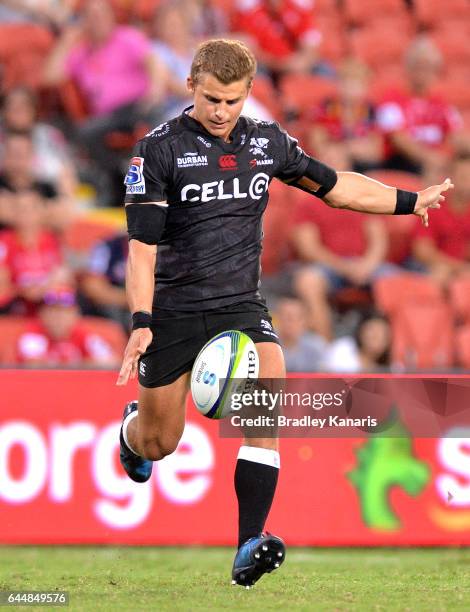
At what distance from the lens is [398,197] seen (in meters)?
5.98

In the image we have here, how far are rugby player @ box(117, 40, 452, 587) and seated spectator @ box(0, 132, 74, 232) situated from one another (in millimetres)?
4386

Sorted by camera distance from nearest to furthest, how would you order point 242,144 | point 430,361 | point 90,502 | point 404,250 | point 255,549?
point 255,549 → point 242,144 → point 90,502 → point 430,361 → point 404,250

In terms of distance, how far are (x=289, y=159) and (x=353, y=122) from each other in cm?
585

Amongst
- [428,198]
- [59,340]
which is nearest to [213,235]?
[428,198]

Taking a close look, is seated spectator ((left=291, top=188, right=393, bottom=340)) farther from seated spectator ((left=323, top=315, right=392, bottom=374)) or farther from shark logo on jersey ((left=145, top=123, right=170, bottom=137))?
shark logo on jersey ((left=145, top=123, right=170, bottom=137))

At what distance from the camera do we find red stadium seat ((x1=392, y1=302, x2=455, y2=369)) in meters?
10.2

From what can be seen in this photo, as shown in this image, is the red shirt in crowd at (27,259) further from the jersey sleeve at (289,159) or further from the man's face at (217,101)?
the man's face at (217,101)

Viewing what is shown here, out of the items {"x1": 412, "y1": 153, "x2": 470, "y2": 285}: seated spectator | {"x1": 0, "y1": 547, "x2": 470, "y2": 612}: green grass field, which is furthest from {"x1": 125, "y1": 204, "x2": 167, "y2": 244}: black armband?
{"x1": 412, "y1": 153, "x2": 470, "y2": 285}: seated spectator

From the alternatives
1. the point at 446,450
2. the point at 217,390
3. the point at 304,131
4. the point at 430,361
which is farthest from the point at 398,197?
the point at 304,131

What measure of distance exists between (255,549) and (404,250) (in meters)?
6.17

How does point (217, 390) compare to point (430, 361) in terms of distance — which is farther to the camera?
point (430, 361)

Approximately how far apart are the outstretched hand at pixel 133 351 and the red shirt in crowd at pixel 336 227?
5.34m

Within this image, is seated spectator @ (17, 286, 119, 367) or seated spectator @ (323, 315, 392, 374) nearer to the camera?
seated spectator @ (17, 286, 119, 367)

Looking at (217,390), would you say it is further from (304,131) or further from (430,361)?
(304,131)
